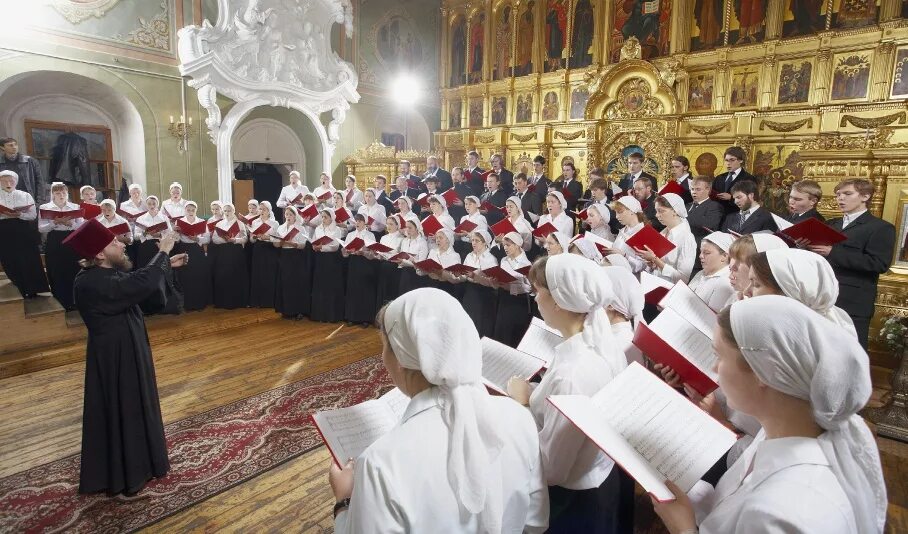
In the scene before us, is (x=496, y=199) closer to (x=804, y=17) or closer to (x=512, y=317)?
(x=512, y=317)

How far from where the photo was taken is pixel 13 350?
595 centimetres

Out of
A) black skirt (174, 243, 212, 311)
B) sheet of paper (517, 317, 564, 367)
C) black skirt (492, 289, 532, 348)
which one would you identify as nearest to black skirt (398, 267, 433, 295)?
black skirt (492, 289, 532, 348)

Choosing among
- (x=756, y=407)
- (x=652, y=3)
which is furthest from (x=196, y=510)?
(x=652, y=3)

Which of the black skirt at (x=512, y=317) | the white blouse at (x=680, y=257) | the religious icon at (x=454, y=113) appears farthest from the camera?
the religious icon at (x=454, y=113)

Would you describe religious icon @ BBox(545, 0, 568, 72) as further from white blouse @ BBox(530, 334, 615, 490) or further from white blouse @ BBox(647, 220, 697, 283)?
white blouse @ BBox(530, 334, 615, 490)

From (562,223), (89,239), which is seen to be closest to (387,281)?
(562,223)

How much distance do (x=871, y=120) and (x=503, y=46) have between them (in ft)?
29.4

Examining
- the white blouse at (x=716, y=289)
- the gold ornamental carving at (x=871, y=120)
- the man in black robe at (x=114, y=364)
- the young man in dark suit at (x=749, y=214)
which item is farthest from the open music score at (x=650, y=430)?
the gold ornamental carving at (x=871, y=120)

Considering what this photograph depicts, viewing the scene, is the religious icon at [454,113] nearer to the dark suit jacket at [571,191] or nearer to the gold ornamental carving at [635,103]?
the gold ornamental carving at [635,103]

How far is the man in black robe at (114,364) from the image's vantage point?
10.9 feet

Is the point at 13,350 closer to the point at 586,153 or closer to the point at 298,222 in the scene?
the point at 298,222

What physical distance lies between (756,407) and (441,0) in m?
17.3

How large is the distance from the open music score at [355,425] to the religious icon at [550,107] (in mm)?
12637

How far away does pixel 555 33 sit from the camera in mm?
13375
